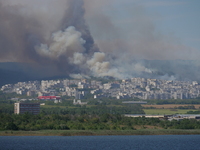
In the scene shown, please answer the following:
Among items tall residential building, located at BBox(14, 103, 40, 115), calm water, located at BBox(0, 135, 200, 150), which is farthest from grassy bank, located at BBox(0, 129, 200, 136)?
tall residential building, located at BBox(14, 103, 40, 115)

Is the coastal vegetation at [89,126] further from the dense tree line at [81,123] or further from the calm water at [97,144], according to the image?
the calm water at [97,144]

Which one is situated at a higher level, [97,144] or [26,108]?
[26,108]

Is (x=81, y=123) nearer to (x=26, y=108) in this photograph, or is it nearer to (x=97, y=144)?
(x=97, y=144)

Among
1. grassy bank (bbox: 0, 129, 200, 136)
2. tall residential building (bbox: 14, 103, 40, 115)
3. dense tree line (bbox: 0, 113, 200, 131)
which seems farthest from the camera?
tall residential building (bbox: 14, 103, 40, 115)

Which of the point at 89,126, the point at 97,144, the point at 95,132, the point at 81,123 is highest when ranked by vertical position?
the point at 81,123

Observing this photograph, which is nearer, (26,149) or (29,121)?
(26,149)

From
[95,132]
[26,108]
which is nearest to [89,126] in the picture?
[95,132]

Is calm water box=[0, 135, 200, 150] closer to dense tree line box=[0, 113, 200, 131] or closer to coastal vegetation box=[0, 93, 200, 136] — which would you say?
coastal vegetation box=[0, 93, 200, 136]

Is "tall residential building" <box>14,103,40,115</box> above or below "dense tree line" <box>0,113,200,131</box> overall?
above

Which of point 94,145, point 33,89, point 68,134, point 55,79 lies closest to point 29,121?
point 68,134

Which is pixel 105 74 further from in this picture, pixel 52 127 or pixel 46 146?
pixel 46 146

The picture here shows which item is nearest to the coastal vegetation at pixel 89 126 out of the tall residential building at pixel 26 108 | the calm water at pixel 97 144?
the calm water at pixel 97 144
